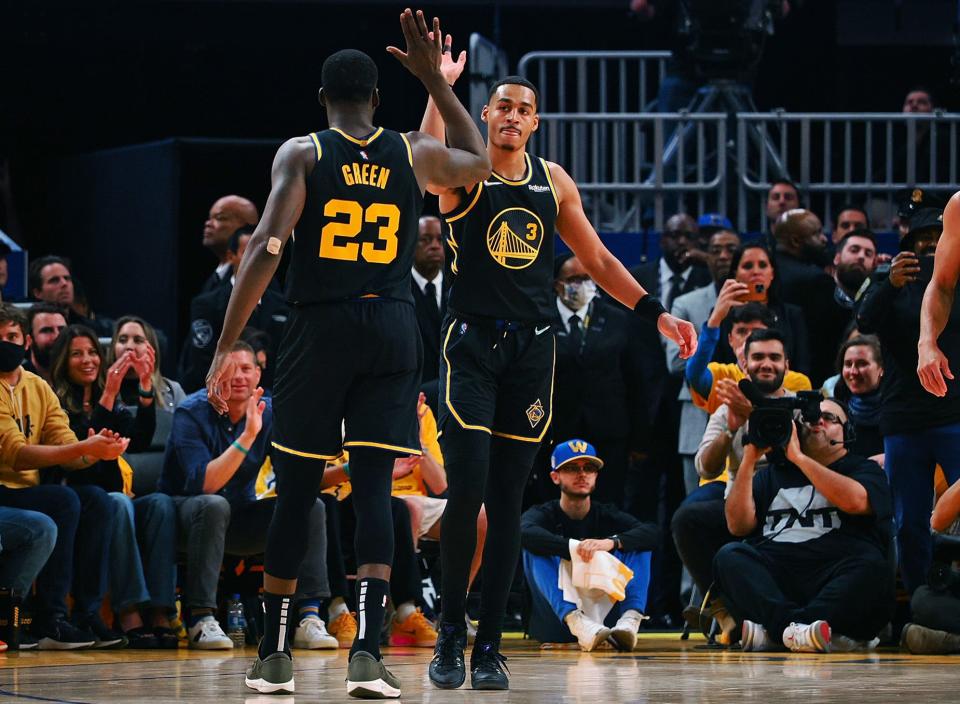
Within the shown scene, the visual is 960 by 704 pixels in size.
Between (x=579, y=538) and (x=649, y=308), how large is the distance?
2.94 meters

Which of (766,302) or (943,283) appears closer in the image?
(943,283)

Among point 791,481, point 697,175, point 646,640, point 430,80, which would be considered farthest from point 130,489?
point 697,175

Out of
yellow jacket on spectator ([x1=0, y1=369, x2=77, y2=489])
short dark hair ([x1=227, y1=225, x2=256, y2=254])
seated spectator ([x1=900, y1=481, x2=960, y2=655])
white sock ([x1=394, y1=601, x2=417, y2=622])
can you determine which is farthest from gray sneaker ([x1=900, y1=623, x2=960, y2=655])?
short dark hair ([x1=227, y1=225, x2=256, y2=254])

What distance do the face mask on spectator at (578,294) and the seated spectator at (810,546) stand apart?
5.39 feet

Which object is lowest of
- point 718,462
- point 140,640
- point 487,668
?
point 140,640

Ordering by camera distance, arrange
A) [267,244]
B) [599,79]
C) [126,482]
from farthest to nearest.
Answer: [599,79] → [126,482] → [267,244]

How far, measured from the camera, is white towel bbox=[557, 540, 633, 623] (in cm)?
780

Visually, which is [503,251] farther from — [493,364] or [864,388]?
[864,388]

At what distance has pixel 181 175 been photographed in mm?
11406

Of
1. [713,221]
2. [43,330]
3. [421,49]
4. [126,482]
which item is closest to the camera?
[421,49]

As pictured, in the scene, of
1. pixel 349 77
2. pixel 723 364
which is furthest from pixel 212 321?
pixel 349 77

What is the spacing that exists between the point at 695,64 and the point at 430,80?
6.70 m

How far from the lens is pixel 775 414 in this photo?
24.0ft

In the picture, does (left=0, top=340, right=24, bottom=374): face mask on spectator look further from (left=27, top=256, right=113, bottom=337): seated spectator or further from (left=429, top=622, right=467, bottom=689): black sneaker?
(left=429, top=622, right=467, bottom=689): black sneaker
